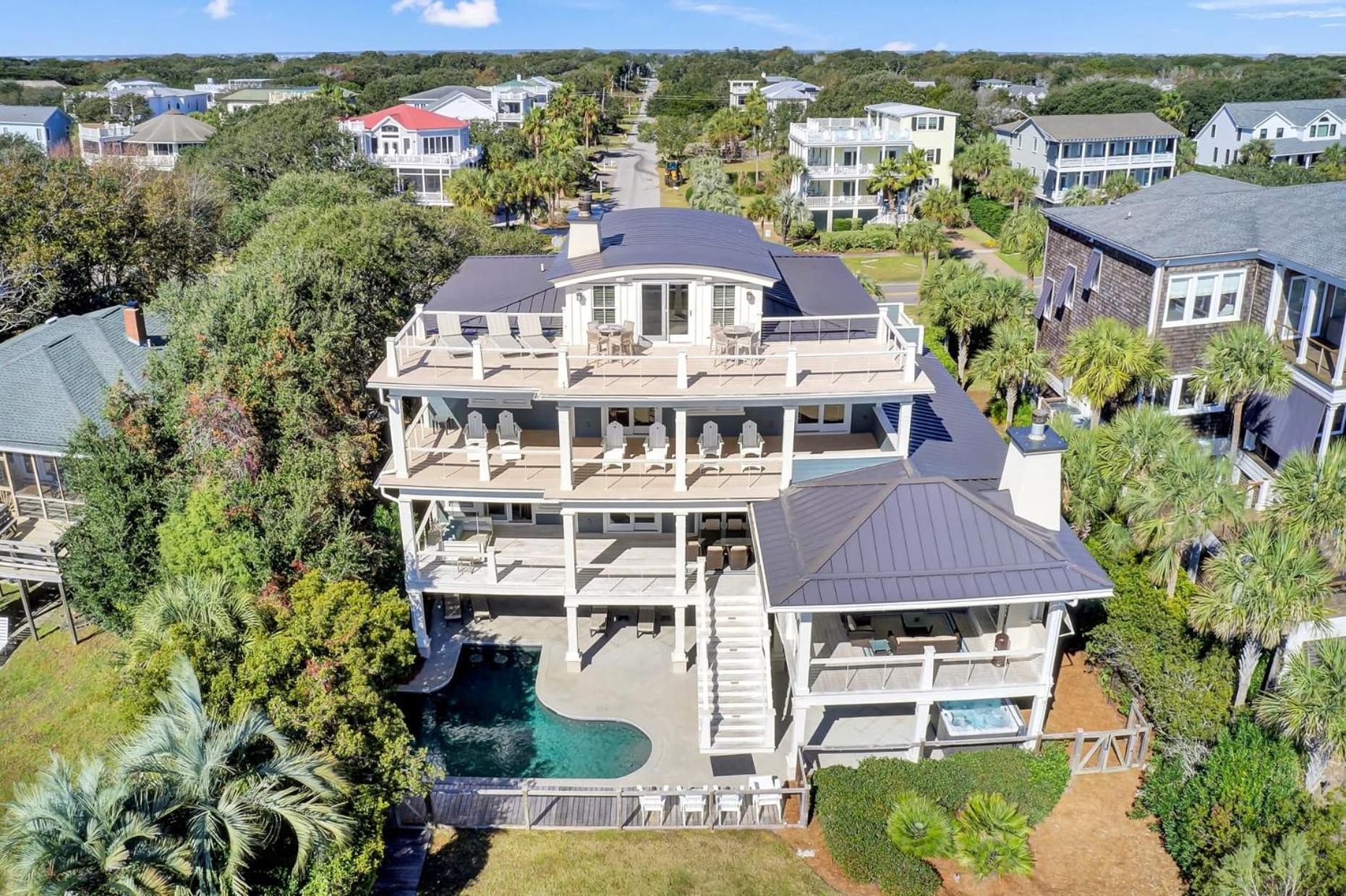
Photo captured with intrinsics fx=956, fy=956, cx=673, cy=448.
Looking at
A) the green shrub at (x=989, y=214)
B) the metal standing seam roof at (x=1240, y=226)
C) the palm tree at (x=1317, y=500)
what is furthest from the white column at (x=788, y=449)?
the green shrub at (x=989, y=214)

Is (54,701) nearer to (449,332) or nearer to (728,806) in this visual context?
(449,332)

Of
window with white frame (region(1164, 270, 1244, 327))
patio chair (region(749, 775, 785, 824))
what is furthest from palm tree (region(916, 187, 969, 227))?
patio chair (region(749, 775, 785, 824))

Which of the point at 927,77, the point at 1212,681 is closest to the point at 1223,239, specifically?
the point at 1212,681

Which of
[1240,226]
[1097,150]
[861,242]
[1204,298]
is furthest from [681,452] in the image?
[1097,150]

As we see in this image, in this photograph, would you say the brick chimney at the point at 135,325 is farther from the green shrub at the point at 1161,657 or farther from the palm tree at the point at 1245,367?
the palm tree at the point at 1245,367


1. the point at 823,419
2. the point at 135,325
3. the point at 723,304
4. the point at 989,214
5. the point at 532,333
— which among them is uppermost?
the point at 723,304

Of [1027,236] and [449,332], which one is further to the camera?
[1027,236]

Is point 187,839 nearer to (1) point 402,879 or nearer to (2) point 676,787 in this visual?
(1) point 402,879
